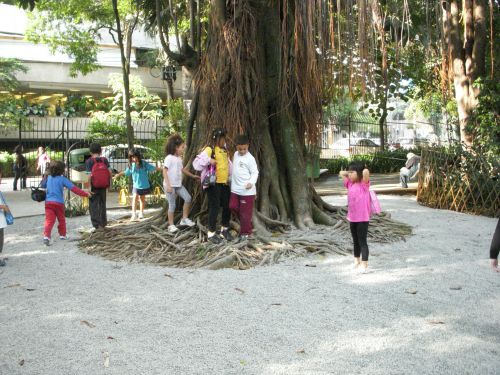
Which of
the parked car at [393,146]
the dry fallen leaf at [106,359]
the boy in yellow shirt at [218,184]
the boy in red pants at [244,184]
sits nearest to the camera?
the dry fallen leaf at [106,359]

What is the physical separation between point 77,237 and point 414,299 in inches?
229

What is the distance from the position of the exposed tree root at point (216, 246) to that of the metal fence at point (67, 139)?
675 cm

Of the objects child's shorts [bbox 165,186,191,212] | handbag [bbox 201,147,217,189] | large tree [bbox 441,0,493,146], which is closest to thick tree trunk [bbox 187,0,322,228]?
child's shorts [bbox 165,186,191,212]

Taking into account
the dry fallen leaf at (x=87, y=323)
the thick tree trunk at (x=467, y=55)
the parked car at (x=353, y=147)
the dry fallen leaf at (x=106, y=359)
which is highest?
the thick tree trunk at (x=467, y=55)

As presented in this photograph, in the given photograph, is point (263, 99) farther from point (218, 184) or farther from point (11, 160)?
point (11, 160)

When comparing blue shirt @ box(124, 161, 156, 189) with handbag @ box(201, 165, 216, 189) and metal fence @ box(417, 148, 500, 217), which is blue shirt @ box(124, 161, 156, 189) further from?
metal fence @ box(417, 148, 500, 217)

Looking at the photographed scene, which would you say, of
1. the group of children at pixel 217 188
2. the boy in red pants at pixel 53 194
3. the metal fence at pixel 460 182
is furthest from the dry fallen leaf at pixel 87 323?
the metal fence at pixel 460 182

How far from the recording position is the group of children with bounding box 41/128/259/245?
7.86m

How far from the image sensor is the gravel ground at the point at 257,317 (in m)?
4.07

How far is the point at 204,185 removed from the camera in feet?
25.8

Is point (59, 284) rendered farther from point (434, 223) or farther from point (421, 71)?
point (421, 71)

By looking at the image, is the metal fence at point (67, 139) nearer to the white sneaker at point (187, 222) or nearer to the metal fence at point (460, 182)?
the white sneaker at point (187, 222)

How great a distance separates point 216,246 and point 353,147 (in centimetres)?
2109

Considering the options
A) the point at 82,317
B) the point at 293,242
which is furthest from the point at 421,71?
the point at 82,317
